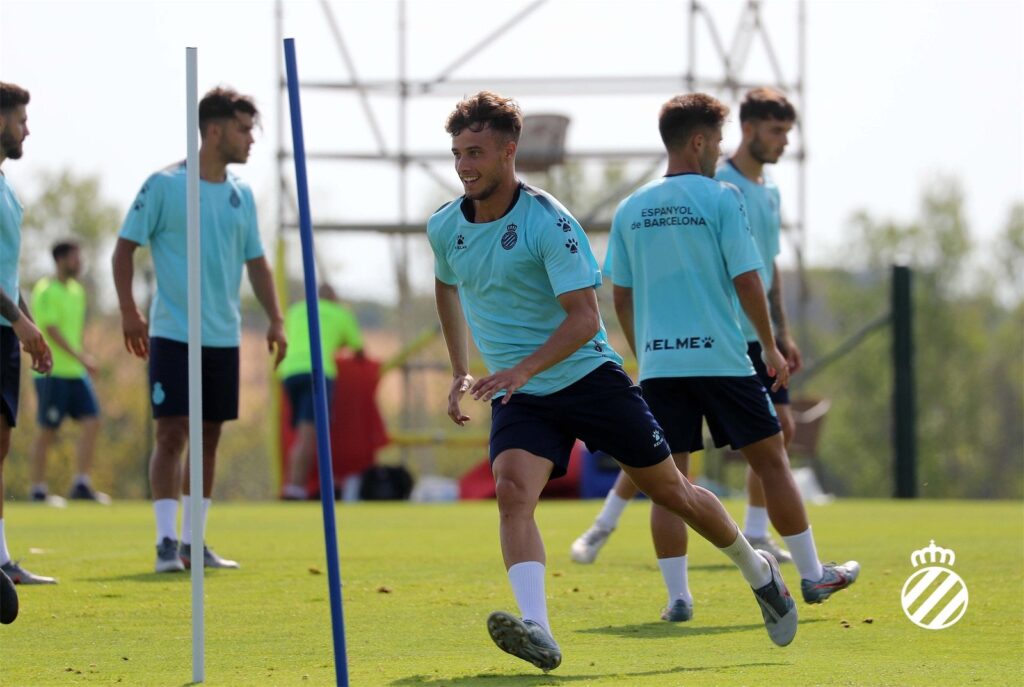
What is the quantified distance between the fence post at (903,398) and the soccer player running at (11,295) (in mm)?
12634

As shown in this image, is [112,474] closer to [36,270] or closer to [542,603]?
[36,270]

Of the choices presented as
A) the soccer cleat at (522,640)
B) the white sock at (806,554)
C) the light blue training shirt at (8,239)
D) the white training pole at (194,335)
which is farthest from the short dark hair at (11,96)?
the white sock at (806,554)

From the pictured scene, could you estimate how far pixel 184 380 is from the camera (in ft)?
29.7

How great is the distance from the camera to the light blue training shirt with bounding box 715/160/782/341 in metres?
8.95

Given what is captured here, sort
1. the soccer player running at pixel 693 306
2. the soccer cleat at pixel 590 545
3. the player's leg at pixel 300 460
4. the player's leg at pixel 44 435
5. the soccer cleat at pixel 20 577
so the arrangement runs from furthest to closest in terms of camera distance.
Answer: the player's leg at pixel 300 460
the player's leg at pixel 44 435
the soccer cleat at pixel 590 545
the soccer cleat at pixel 20 577
the soccer player running at pixel 693 306

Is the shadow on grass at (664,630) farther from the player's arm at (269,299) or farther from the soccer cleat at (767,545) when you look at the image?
the player's arm at (269,299)

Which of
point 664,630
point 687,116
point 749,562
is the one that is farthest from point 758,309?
point 664,630

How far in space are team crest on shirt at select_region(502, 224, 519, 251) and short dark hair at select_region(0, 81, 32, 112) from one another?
118 inches

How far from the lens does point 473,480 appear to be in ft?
67.3

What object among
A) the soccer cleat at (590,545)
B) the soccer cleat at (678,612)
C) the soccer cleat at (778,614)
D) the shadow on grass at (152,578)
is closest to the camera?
the soccer cleat at (778,614)

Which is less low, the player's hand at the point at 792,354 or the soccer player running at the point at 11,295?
the soccer player running at the point at 11,295

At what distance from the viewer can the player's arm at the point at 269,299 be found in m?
9.29

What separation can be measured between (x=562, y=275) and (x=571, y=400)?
45 centimetres

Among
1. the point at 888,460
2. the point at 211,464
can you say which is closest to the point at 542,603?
the point at 211,464
